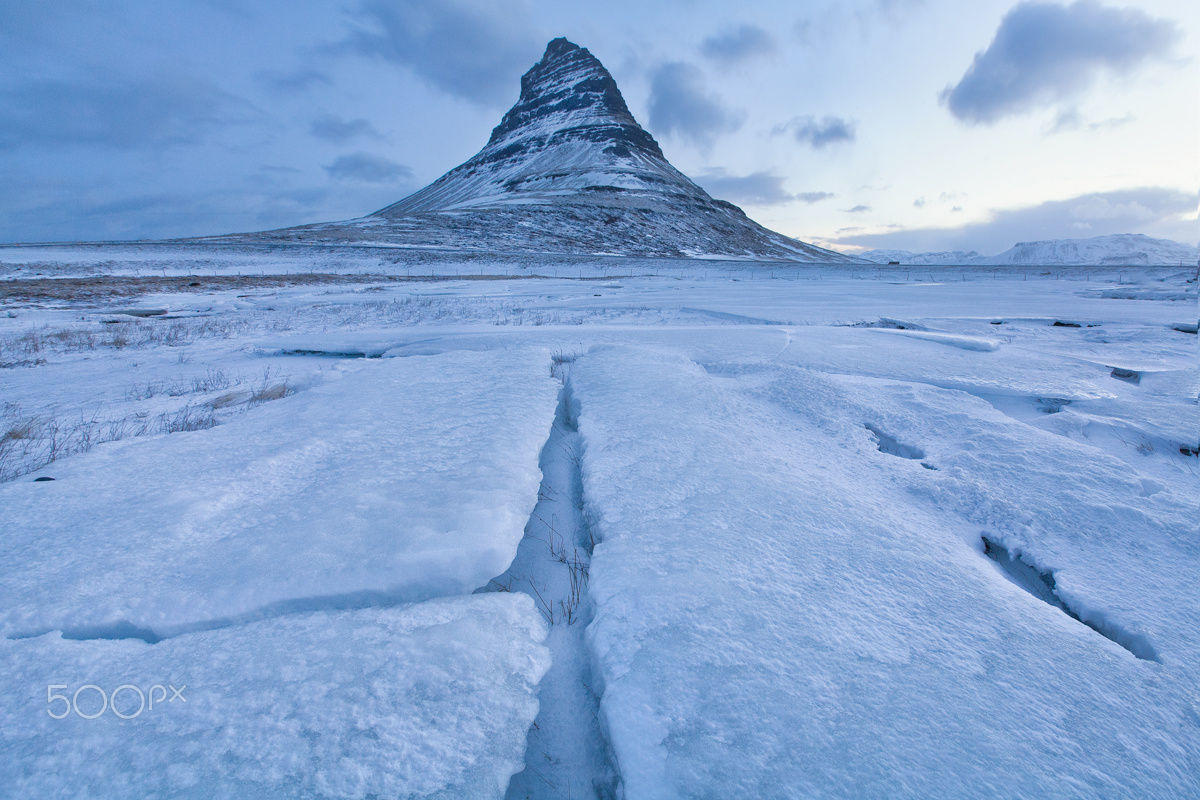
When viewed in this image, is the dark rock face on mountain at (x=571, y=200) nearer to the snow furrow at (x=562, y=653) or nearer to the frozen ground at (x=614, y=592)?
the frozen ground at (x=614, y=592)

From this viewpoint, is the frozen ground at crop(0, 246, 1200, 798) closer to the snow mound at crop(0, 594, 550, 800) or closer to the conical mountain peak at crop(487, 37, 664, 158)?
the snow mound at crop(0, 594, 550, 800)

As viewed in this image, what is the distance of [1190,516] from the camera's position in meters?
2.21

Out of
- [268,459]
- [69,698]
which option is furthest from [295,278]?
[69,698]

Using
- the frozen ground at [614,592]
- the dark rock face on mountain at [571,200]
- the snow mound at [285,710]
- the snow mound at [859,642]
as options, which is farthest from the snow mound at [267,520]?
the dark rock face on mountain at [571,200]

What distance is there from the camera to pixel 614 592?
5.52ft

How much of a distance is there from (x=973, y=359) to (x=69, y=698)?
682 cm

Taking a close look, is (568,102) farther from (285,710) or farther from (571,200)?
(285,710)

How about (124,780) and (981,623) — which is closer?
(124,780)

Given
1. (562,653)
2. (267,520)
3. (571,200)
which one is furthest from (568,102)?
(562,653)

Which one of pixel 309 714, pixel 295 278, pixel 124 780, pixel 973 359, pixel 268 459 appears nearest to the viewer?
pixel 124 780

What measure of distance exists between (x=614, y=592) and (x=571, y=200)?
84.1 m

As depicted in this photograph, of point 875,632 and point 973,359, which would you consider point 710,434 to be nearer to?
point 875,632

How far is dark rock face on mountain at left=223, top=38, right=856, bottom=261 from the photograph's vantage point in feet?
193

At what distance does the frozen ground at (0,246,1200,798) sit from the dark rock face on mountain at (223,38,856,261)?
4886 centimetres
